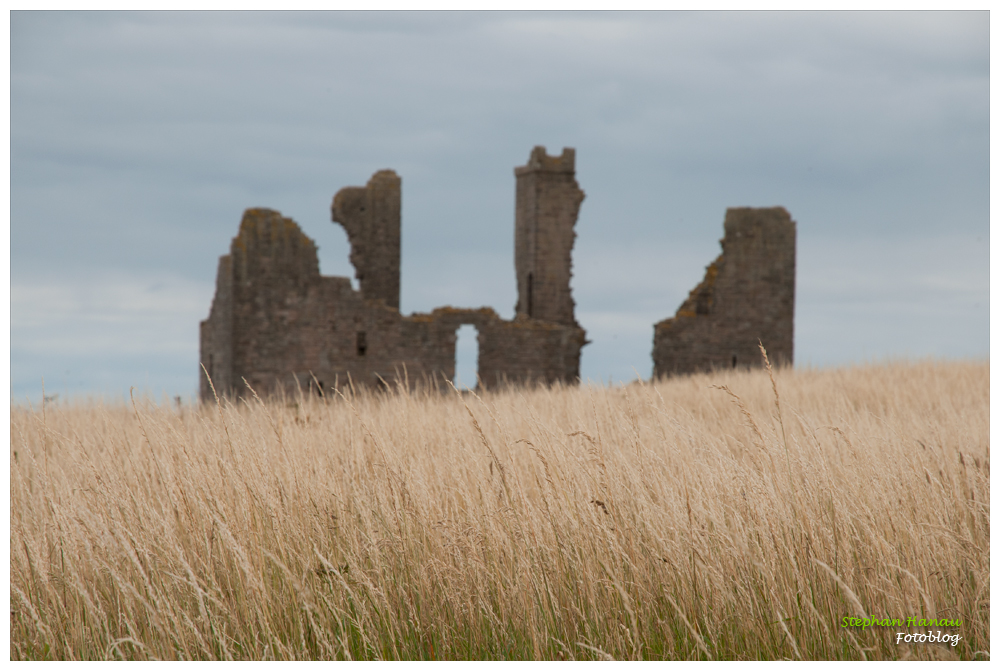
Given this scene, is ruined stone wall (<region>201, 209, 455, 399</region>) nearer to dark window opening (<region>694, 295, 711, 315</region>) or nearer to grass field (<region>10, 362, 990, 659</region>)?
dark window opening (<region>694, 295, 711, 315</region>)

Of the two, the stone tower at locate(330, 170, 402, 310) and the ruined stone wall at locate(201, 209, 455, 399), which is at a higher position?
the stone tower at locate(330, 170, 402, 310)

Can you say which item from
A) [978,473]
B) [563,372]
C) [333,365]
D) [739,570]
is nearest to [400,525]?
[739,570]

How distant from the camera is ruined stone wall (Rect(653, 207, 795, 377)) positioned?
19.0 metres

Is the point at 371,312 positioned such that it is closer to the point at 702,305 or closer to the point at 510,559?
the point at 702,305

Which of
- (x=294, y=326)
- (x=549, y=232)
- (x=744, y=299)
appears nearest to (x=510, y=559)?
(x=294, y=326)

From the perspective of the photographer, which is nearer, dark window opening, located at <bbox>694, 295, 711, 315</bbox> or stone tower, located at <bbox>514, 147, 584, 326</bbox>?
stone tower, located at <bbox>514, 147, 584, 326</bbox>

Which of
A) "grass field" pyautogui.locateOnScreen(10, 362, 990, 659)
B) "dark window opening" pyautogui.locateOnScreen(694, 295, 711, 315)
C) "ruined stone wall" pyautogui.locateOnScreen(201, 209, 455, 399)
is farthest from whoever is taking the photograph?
"dark window opening" pyautogui.locateOnScreen(694, 295, 711, 315)

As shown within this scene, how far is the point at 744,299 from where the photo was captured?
19359mm

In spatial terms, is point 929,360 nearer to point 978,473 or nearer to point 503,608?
point 978,473

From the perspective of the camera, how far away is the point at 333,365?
56.6 ft

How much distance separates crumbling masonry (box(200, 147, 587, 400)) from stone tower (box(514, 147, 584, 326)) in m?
0.02

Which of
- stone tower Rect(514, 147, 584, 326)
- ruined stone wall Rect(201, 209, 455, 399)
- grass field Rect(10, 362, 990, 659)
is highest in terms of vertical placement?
stone tower Rect(514, 147, 584, 326)

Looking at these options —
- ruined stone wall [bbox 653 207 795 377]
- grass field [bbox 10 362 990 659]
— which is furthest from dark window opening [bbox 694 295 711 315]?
grass field [bbox 10 362 990 659]

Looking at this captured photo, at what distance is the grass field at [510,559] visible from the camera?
3.08 meters
